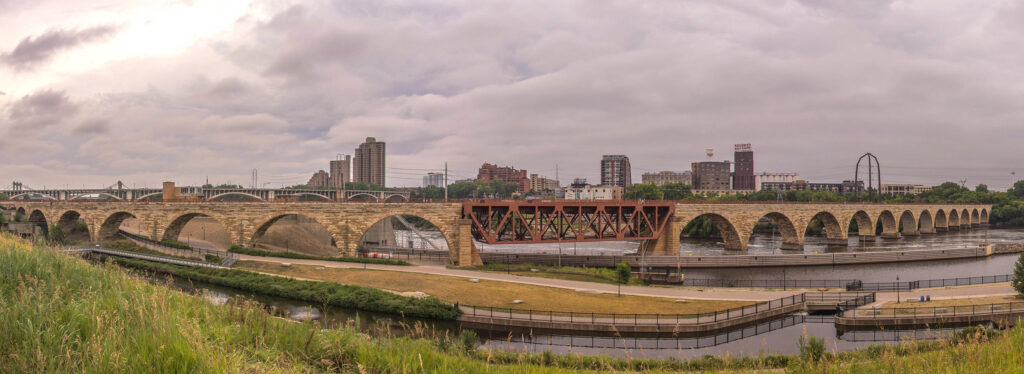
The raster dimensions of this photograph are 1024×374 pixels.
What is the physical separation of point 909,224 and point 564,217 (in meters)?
102

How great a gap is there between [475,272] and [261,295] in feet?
60.3

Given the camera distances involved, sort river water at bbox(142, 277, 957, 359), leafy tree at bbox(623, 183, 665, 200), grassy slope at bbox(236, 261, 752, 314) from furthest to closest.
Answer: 1. leafy tree at bbox(623, 183, 665, 200)
2. grassy slope at bbox(236, 261, 752, 314)
3. river water at bbox(142, 277, 957, 359)

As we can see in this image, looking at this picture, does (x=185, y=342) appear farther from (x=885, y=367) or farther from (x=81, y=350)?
(x=885, y=367)

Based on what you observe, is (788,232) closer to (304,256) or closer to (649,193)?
(649,193)

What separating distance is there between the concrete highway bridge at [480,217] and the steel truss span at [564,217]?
0.13 meters

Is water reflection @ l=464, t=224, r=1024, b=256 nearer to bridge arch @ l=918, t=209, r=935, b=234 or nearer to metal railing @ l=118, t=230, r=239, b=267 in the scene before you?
bridge arch @ l=918, t=209, r=935, b=234

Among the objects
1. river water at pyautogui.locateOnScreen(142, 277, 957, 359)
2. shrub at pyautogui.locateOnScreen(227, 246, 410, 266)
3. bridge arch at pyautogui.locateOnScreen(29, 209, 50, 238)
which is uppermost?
bridge arch at pyautogui.locateOnScreen(29, 209, 50, 238)

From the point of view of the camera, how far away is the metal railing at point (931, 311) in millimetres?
32844

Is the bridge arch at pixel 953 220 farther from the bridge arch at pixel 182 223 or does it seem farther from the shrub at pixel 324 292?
the bridge arch at pixel 182 223

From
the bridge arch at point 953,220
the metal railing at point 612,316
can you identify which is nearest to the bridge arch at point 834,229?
the metal railing at point 612,316

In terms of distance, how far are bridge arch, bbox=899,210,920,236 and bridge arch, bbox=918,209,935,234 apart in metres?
3.78

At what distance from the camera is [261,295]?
42.6m

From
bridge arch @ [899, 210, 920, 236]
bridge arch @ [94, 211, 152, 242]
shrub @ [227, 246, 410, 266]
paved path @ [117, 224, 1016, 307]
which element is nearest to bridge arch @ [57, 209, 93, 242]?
bridge arch @ [94, 211, 152, 242]

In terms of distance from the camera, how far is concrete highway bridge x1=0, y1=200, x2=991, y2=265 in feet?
194
